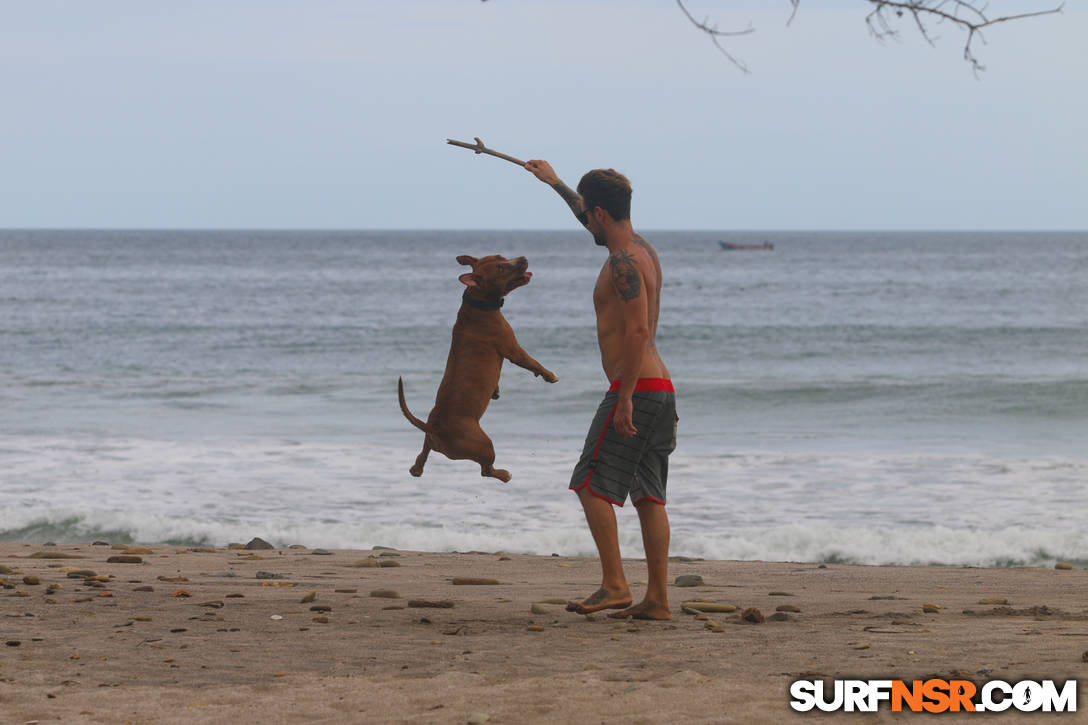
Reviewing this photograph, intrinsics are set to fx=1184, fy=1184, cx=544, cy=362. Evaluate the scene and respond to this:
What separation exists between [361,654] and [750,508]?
656cm

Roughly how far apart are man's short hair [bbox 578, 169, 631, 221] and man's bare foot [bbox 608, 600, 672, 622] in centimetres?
189

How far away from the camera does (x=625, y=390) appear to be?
531 cm

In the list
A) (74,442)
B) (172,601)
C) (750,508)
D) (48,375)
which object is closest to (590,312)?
(48,375)

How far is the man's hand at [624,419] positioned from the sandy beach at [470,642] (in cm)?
94

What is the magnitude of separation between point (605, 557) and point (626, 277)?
4.54ft

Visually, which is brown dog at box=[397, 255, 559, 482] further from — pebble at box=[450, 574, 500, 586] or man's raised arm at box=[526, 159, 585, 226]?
pebble at box=[450, 574, 500, 586]

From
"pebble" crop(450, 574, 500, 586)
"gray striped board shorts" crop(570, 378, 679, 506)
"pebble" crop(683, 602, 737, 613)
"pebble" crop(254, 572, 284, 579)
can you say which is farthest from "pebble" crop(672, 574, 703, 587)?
"pebble" crop(254, 572, 284, 579)

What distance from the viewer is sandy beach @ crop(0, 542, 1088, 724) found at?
4.30 meters

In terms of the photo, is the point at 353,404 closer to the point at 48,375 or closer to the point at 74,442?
the point at 74,442

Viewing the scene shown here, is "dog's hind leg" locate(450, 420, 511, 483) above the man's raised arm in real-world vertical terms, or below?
below

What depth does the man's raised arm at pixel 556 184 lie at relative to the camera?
572 cm

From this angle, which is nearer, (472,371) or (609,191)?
(472,371)

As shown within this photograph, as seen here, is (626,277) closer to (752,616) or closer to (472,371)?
(472,371)

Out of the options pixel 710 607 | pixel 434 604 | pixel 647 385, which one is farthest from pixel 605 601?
pixel 647 385
